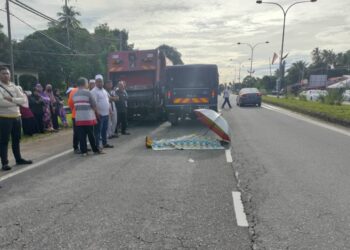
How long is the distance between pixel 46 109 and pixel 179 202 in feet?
28.2

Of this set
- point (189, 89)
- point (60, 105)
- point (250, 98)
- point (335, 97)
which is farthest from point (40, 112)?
point (335, 97)

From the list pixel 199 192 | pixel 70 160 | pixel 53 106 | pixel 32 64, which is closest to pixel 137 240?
pixel 199 192

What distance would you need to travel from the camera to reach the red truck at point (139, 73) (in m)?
14.2

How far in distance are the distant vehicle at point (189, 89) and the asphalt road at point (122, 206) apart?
689 centimetres

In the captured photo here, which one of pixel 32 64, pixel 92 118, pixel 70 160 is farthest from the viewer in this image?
pixel 32 64

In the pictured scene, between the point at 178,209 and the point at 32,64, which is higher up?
the point at 32,64

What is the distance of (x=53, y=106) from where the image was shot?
40.2 ft

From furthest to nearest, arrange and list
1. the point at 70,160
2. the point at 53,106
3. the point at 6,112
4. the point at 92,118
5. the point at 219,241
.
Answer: the point at 53,106, the point at 92,118, the point at 70,160, the point at 6,112, the point at 219,241

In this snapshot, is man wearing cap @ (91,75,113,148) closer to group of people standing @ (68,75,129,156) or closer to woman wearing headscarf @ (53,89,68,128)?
group of people standing @ (68,75,129,156)

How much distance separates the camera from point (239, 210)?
4242mm

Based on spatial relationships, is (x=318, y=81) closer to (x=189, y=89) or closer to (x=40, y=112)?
(x=189, y=89)

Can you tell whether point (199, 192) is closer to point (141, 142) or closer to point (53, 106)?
point (141, 142)

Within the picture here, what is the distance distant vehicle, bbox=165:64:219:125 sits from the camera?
45.7 feet

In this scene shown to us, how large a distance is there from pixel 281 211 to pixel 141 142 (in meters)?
6.00
